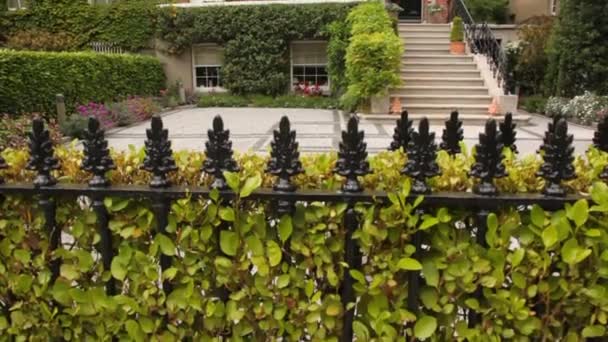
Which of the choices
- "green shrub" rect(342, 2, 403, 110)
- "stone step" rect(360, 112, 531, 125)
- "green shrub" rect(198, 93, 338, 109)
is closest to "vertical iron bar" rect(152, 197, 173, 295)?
"stone step" rect(360, 112, 531, 125)

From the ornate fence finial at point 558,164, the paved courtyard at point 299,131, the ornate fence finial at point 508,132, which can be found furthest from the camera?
the paved courtyard at point 299,131

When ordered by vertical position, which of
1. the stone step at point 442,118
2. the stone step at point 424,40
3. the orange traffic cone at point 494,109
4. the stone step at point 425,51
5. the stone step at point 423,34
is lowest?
the stone step at point 442,118

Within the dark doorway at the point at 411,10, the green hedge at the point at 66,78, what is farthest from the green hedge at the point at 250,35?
the dark doorway at the point at 411,10

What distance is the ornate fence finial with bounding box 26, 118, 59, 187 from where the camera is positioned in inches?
65.9

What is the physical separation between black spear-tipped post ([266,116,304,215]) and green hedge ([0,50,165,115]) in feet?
32.0

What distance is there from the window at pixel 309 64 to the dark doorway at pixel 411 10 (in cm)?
473

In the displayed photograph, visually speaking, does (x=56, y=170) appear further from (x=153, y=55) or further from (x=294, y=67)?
(x=153, y=55)

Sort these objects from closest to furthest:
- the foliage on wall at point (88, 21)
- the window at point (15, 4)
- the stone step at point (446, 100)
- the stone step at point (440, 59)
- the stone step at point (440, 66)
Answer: the stone step at point (446, 100) < the stone step at point (440, 66) < the stone step at point (440, 59) < the foliage on wall at point (88, 21) < the window at point (15, 4)

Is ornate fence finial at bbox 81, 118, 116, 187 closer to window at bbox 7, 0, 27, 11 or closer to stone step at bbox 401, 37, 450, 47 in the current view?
stone step at bbox 401, 37, 450, 47

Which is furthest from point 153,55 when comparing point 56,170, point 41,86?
point 56,170

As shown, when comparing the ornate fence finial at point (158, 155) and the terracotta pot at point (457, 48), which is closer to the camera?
the ornate fence finial at point (158, 155)

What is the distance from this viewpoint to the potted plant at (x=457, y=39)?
14.5 m

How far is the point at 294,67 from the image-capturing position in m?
17.2

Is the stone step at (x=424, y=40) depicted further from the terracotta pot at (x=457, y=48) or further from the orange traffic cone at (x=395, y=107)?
the orange traffic cone at (x=395, y=107)
